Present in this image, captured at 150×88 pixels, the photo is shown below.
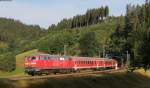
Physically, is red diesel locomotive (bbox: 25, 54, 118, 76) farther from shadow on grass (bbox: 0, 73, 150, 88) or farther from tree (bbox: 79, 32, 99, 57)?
tree (bbox: 79, 32, 99, 57)

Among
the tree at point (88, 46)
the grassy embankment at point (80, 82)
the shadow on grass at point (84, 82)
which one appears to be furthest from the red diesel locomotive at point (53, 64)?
the tree at point (88, 46)

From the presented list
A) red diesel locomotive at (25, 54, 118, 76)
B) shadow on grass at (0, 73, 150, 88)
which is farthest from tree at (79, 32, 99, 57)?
shadow on grass at (0, 73, 150, 88)

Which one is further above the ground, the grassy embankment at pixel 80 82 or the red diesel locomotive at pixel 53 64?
the red diesel locomotive at pixel 53 64

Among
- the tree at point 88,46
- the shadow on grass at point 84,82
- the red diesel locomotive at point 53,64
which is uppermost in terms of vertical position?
the tree at point 88,46

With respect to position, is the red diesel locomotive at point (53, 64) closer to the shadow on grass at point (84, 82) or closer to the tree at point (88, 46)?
the shadow on grass at point (84, 82)

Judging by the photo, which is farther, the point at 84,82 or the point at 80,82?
the point at 84,82

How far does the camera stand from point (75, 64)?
72.7 meters

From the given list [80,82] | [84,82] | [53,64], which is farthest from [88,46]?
[80,82]

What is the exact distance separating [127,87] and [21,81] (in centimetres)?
2436

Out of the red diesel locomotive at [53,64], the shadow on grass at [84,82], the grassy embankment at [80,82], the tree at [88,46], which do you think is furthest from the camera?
the tree at [88,46]

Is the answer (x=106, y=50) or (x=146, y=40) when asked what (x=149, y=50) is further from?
(x=106, y=50)

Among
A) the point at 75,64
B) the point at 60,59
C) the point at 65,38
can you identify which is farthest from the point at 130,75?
the point at 65,38

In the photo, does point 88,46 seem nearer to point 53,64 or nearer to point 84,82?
point 53,64

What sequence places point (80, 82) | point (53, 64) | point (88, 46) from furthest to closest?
point (88, 46) < point (53, 64) < point (80, 82)
